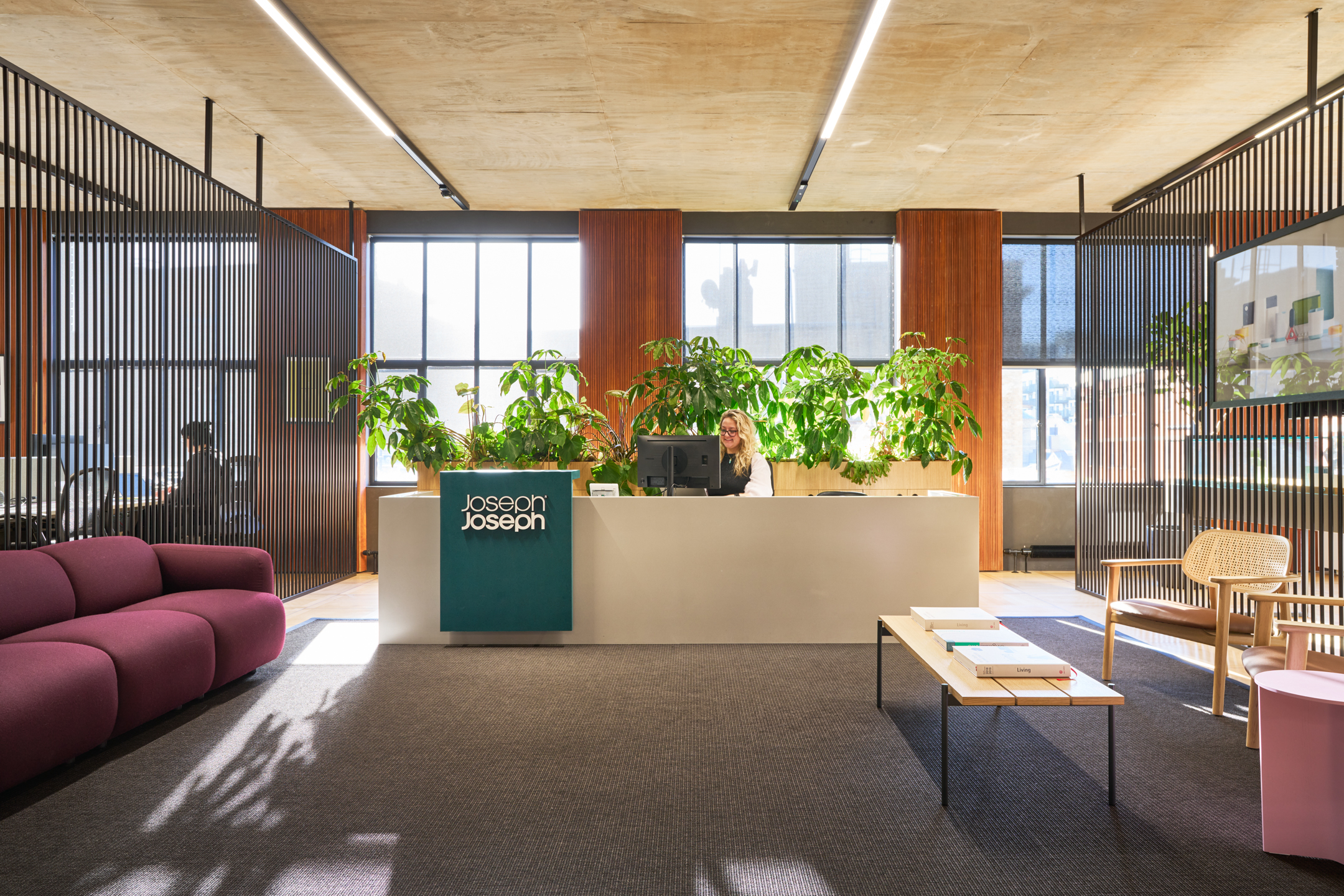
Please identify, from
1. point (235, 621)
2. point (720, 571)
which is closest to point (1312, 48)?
point (720, 571)

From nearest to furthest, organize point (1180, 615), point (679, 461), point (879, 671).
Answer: point (879, 671)
point (1180, 615)
point (679, 461)

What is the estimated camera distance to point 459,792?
2.81 metres

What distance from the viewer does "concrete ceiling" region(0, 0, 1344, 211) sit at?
4.54 m

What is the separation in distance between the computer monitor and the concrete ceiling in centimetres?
252

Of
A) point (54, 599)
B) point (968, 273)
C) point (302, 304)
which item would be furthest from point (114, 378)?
point (968, 273)

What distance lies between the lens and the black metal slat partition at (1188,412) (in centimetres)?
444

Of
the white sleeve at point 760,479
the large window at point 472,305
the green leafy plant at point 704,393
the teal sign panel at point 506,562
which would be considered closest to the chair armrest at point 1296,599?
the white sleeve at point 760,479

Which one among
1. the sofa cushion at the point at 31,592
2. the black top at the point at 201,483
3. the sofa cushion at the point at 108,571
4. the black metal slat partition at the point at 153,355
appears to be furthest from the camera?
the black top at the point at 201,483

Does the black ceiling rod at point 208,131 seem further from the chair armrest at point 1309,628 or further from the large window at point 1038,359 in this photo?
the large window at point 1038,359

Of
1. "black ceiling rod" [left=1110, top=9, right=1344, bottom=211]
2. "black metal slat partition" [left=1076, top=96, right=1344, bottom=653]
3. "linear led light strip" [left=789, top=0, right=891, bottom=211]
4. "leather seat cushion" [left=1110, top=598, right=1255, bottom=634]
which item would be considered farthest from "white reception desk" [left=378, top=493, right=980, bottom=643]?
"black ceiling rod" [left=1110, top=9, right=1344, bottom=211]

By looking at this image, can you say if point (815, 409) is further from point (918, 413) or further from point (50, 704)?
point (50, 704)

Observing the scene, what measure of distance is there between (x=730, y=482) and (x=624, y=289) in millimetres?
3538

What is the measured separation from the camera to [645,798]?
2764mm

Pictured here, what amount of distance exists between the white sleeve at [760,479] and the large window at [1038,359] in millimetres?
4225
